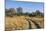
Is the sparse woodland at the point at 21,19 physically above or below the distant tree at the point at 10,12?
below

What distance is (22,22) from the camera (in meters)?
1.25

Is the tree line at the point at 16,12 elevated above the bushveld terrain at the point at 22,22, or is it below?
above

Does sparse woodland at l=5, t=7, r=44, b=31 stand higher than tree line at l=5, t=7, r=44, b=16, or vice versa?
tree line at l=5, t=7, r=44, b=16

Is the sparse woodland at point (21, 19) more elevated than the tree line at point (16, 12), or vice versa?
the tree line at point (16, 12)

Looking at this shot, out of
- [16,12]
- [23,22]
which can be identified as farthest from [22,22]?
[16,12]

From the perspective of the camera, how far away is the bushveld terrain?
1.21 m

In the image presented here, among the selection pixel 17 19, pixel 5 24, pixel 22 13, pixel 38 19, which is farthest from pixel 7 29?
pixel 38 19

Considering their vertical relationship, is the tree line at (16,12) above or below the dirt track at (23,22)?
above

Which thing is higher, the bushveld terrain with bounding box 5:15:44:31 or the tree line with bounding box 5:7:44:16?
the tree line with bounding box 5:7:44:16

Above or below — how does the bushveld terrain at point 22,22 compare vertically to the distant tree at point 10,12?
below

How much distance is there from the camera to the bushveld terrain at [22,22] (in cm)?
121

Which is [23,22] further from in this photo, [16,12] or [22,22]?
[16,12]

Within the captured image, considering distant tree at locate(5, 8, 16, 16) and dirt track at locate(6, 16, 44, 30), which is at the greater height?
distant tree at locate(5, 8, 16, 16)
